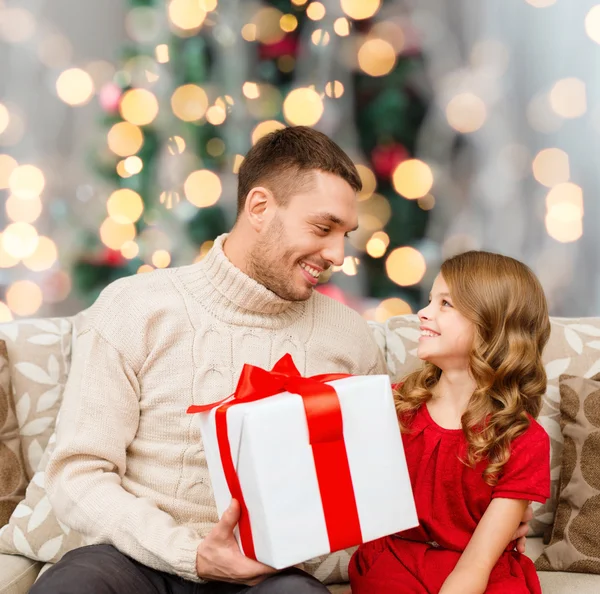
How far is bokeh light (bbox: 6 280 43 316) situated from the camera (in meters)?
2.15

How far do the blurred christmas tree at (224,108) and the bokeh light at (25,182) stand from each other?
0.59ft

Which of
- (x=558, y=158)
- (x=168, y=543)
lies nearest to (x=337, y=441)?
(x=168, y=543)

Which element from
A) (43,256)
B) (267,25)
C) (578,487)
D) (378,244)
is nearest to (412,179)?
(378,244)

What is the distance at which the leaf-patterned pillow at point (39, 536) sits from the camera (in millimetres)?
1504

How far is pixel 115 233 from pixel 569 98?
1483mm

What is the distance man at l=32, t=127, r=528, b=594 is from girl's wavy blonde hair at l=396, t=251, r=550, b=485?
0.28 meters

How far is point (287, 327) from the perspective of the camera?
5.09 ft

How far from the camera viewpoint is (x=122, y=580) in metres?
1.16

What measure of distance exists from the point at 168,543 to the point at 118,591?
105 millimetres

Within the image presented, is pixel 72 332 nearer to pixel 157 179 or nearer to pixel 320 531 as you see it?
pixel 157 179

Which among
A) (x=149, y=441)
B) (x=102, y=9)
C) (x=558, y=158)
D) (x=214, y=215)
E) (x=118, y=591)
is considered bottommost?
(x=118, y=591)

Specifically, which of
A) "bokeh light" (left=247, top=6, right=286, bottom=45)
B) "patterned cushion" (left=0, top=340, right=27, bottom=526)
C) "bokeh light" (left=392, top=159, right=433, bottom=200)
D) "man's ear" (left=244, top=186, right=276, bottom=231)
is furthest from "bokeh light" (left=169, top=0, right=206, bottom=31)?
"patterned cushion" (left=0, top=340, right=27, bottom=526)

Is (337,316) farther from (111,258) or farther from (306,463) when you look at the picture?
(111,258)

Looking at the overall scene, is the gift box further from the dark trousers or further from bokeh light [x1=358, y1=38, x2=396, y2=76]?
bokeh light [x1=358, y1=38, x2=396, y2=76]
